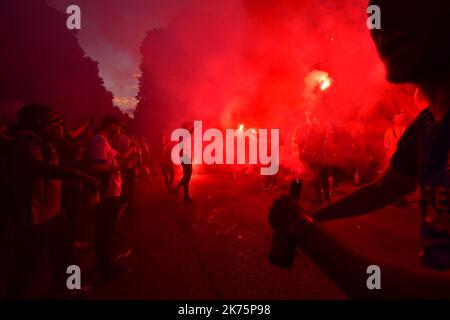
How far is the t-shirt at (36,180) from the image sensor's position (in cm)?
255

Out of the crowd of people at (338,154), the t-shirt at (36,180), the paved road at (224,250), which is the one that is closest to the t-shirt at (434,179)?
the paved road at (224,250)

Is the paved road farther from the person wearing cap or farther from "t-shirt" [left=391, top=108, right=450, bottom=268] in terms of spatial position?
"t-shirt" [left=391, top=108, right=450, bottom=268]

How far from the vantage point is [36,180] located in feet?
8.78

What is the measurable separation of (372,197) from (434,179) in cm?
40

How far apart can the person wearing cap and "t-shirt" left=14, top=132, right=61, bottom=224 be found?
594 mm

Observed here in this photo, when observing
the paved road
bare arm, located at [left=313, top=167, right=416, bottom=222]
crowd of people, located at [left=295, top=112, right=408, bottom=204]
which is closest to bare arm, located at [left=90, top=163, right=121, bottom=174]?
the paved road

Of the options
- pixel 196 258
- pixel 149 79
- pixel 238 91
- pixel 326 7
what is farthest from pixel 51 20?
pixel 196 258

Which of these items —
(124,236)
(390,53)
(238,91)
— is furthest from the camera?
(238,91)

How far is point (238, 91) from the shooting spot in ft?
53.5

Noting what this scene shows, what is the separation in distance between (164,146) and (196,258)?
17.2 ft

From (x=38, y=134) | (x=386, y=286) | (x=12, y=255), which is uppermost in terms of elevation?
(x=38, y=134)

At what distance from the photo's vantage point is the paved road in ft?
9.53

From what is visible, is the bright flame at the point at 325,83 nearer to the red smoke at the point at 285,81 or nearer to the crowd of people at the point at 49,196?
the red smoke at the point at 285,81

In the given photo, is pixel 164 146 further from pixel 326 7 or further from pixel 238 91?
pixel 238 91
